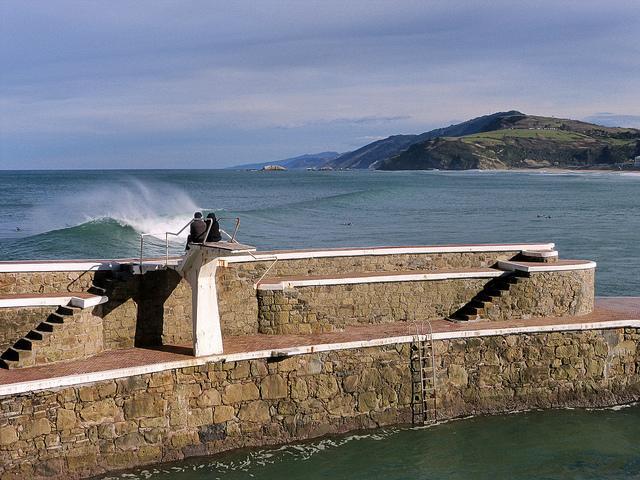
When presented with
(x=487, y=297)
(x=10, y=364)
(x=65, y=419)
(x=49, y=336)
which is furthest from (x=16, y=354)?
(x=487, y=297)

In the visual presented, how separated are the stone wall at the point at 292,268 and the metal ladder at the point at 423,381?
266 cm

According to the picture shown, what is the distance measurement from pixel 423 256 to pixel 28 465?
29.7 ft

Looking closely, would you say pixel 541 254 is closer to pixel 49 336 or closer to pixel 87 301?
pixel 87 301

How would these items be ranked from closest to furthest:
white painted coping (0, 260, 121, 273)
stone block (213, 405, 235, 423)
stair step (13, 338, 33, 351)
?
stair step (13, 338, 33, 351)
stone block (213, 405, 235, 423)
white painted coping (0, 260, 121, 273)

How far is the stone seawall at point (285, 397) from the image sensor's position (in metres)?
11.1

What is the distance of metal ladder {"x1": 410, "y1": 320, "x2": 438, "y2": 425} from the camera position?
44.9ft

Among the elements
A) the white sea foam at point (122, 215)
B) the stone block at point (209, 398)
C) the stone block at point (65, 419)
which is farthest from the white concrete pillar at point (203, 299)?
the white sea foam at point (122, 215)

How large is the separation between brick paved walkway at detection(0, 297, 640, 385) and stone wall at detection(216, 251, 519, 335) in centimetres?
41

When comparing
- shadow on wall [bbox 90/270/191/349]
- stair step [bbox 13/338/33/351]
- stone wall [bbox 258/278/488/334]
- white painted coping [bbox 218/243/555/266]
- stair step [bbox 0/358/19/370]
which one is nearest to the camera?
stair step [bbox 0/358/19/370]

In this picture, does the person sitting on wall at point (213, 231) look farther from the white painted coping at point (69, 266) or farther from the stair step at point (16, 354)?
the stair step at point (16, 354)

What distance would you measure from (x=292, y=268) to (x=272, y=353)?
9.72ft

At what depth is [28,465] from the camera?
10.8m

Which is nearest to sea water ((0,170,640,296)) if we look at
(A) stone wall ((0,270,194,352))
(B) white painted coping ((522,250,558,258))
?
(B) white painted coping ((522,250,558,258))

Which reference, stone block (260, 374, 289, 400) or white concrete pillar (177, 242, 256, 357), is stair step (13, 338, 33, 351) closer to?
white concrete pillar (177, 242, 256, 357)
